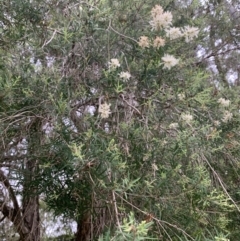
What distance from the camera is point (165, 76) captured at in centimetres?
200

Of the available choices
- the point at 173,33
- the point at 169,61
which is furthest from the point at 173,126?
the point at 173,33

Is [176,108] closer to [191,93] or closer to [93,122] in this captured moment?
[191,93]

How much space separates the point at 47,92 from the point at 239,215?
138 centimetres

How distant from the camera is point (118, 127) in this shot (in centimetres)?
196

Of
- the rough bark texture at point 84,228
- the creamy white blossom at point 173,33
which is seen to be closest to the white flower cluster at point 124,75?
the creamy white blossom at point 173,33

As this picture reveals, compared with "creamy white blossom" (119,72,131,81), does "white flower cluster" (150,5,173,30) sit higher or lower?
higher

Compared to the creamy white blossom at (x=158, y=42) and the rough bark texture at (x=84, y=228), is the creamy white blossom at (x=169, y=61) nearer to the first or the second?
the creamy white blossom at (x=158, y=42)

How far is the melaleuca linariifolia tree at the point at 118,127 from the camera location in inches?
68.0

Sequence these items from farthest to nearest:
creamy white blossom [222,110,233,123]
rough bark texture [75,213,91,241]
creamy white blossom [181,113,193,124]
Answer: creamy white blossom [222,110,233,123] → rough bark texture [75,213,91,241] → creamy white blossom [181,113,193,124]

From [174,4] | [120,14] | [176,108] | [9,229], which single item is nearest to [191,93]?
[176,108]

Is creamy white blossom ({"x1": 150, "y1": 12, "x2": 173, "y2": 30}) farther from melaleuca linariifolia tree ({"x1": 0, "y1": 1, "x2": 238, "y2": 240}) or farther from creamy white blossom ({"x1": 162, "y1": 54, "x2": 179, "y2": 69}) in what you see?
creamy white blossom ({"x1": 162, "y1": 54, "x2": 179, "y2": 69})

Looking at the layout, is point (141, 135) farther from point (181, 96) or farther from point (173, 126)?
point (181, 96)

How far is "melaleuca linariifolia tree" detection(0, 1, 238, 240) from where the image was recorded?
1.73 metres

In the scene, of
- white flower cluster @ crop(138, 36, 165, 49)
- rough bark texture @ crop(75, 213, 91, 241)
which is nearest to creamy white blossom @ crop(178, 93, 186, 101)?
white flower cluster @ crop(138, 36, 165, 49)
